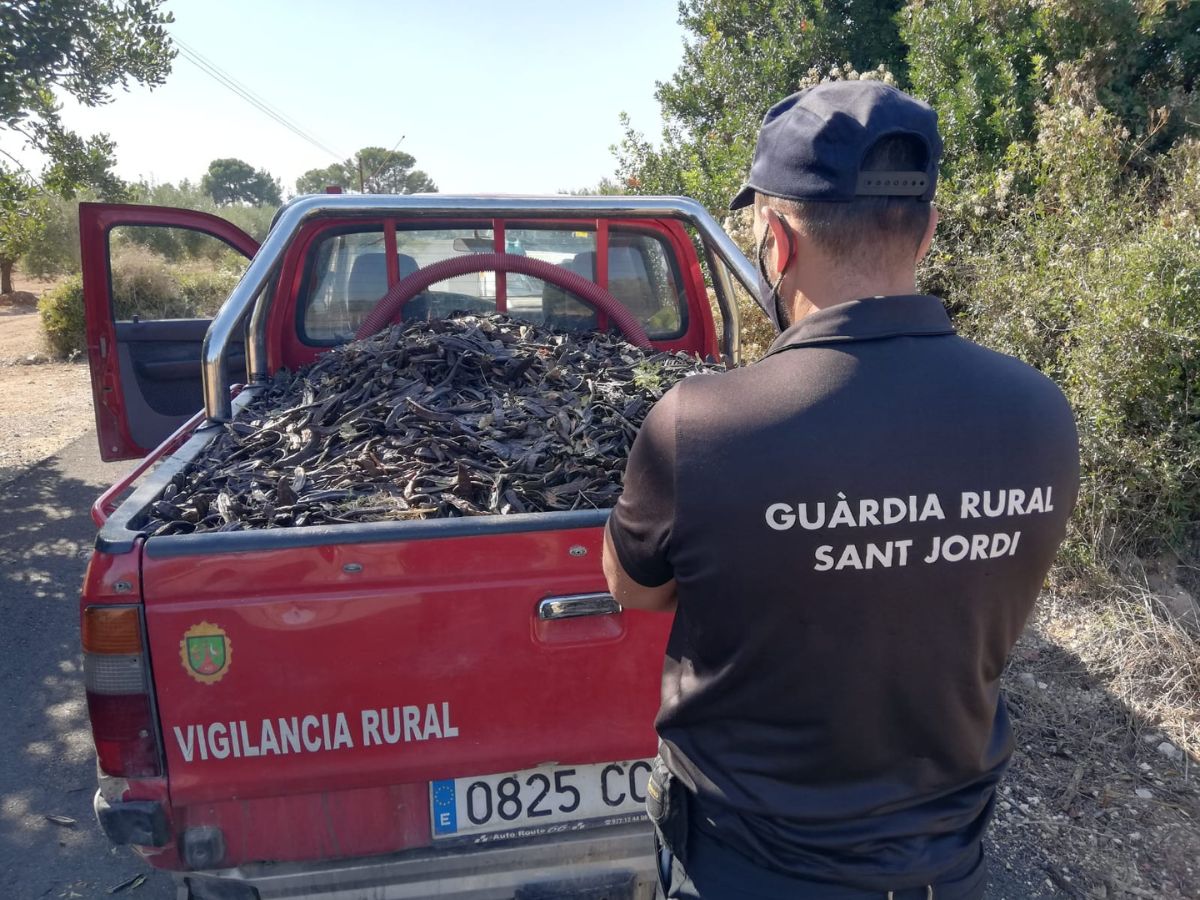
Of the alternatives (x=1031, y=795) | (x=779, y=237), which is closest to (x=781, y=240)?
(x=779, y=237)

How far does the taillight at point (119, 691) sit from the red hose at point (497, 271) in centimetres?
215

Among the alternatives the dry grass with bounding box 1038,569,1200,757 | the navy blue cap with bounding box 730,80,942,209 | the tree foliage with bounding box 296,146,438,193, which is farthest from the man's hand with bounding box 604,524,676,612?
the tree foliage with bounding box 296,146,438,193

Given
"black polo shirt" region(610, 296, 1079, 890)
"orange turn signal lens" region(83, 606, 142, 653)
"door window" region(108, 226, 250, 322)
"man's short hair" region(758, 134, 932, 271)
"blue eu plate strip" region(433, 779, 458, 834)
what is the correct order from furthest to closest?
1. "door window" region(108, 226, 250, 322)
2. "blue eu plate strip" region(433, 779, 458, 834)
3. "orange turn signal lens" region(83, 606, 142, 653)
4. "man's short hair" region(758, 134, 932, 271)
5. "black polo shirt" region(610, 296, 1079, 890)

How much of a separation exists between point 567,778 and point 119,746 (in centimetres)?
103

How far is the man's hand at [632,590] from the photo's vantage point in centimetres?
141

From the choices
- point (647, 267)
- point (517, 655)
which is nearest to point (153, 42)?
point (647, 267)

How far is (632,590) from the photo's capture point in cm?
143

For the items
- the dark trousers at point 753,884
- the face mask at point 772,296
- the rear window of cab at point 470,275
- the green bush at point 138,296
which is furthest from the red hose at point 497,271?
the green bush at point 138,296

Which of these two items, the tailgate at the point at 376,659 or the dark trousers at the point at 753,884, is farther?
the tailgate at the point at 376,659

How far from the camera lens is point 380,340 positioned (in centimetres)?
350

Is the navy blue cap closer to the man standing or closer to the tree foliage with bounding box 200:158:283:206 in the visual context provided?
the man standing

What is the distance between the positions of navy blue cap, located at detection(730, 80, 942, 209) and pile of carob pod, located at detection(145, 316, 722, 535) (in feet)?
4.04

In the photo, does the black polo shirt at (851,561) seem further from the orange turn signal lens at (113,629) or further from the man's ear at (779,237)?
the orange turn signal lens at (113,629)

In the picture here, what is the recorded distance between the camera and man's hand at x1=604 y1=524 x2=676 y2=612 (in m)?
1.41
